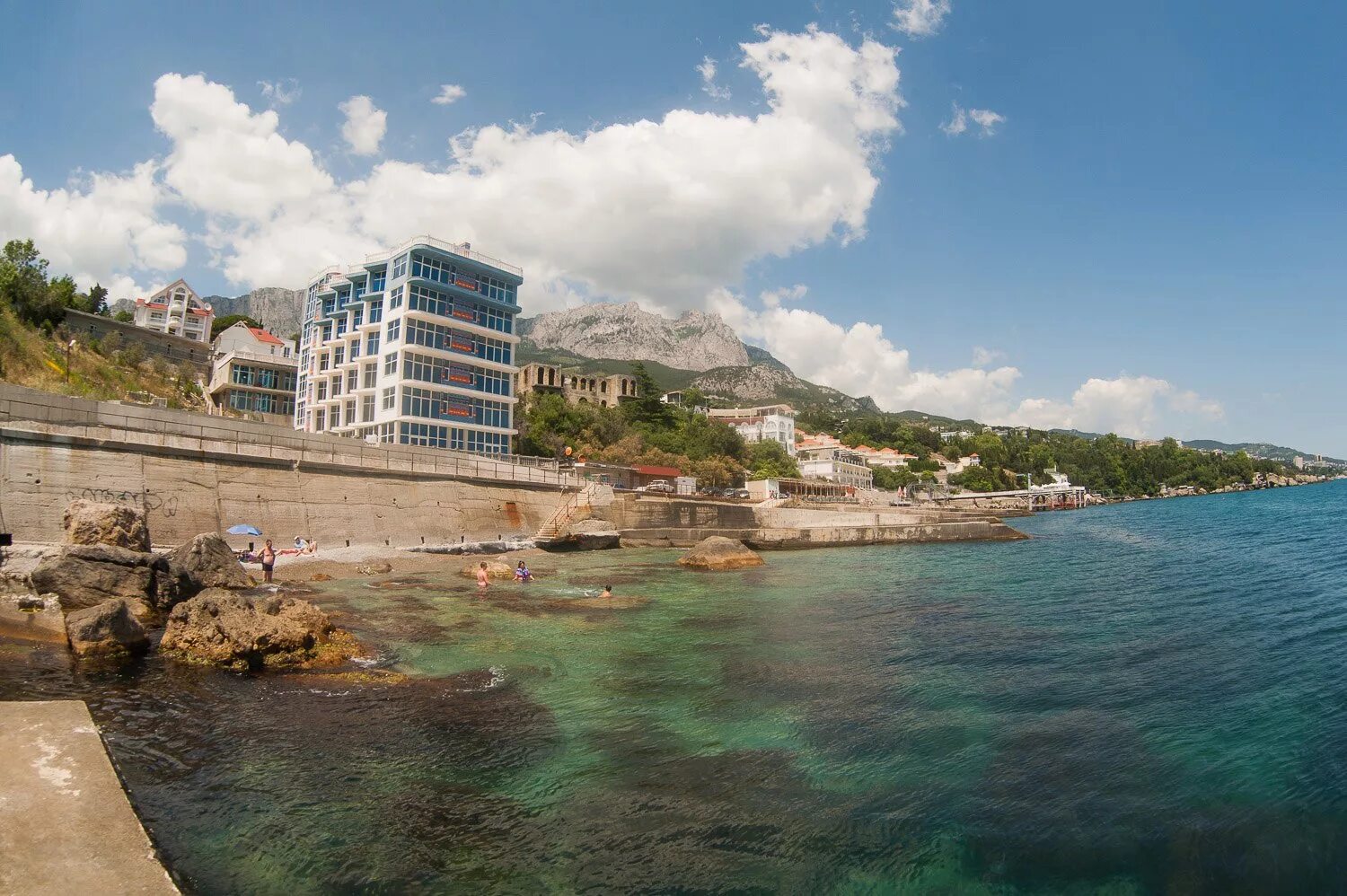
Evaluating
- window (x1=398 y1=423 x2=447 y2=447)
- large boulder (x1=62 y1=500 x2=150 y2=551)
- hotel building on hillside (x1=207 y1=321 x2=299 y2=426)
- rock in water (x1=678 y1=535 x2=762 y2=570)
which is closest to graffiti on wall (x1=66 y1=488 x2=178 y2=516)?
large boulder (x1=62 y1=500 x2=150 y2=551)

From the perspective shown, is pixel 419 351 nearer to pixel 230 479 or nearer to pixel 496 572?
pixel 230 479

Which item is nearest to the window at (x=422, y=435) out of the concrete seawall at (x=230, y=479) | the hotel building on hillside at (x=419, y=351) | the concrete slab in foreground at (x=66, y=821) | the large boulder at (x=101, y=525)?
the hotel building on hillside at (x=419, y=351)

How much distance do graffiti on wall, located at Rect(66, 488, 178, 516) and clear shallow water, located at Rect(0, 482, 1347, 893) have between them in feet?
56.9

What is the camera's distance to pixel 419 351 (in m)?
52.2

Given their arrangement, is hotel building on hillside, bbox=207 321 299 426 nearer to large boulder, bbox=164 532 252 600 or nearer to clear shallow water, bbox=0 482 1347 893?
large boulder, bbox=164 532 252 600

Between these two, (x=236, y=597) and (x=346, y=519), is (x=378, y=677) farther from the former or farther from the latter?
(x=346, y=519)

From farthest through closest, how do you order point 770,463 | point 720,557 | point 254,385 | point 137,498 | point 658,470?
point 770,463 < point 254,385 < point 658,470 < point 720,557 < point 137,498

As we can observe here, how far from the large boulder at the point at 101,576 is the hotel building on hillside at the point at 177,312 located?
84913 mm

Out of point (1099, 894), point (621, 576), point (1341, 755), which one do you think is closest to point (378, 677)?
point (1099, 894)

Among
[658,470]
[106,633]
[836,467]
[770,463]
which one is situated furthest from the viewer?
[836,467]

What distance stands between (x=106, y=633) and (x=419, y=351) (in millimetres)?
41464

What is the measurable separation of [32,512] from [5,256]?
50996 millimetres

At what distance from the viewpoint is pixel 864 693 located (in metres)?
12.8

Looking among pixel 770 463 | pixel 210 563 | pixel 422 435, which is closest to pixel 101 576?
pixel 210 563
